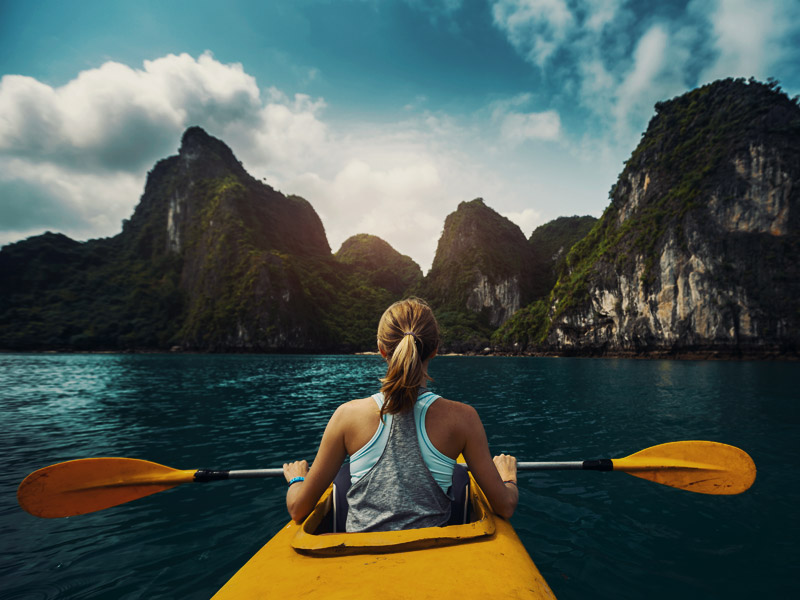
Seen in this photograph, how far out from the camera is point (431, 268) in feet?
488

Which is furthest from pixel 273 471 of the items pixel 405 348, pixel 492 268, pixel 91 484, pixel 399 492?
pixel 492 268

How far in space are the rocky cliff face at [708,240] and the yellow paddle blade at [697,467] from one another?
2385 inches

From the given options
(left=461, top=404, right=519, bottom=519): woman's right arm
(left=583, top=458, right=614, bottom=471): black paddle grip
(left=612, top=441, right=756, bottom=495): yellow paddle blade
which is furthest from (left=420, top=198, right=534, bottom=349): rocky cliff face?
(left=461, top=404, right=519, bottom=519): woman's right arm

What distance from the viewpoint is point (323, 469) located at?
1.87 metres

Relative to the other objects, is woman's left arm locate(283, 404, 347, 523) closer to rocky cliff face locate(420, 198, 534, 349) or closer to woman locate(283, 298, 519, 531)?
woman locate(283, 298, 519, 531)

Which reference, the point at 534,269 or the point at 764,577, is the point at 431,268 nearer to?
the point at 534,269

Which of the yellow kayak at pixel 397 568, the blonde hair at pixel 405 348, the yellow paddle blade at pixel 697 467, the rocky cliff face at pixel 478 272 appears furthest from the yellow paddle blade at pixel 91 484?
the rocky cliff face at pixel 478 272

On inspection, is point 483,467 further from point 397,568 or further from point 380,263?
point 380,263

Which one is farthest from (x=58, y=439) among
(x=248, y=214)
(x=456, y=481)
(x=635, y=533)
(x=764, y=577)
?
(x=248, y=214)

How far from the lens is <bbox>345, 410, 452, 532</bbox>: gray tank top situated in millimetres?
1756

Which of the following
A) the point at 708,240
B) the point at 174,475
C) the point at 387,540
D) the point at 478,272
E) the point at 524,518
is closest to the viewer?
the point at 387,540

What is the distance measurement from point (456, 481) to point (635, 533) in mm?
3459

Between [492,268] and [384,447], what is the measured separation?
424 feet

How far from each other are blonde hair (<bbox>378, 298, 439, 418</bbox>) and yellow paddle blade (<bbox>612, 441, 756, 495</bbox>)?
3.09 m
